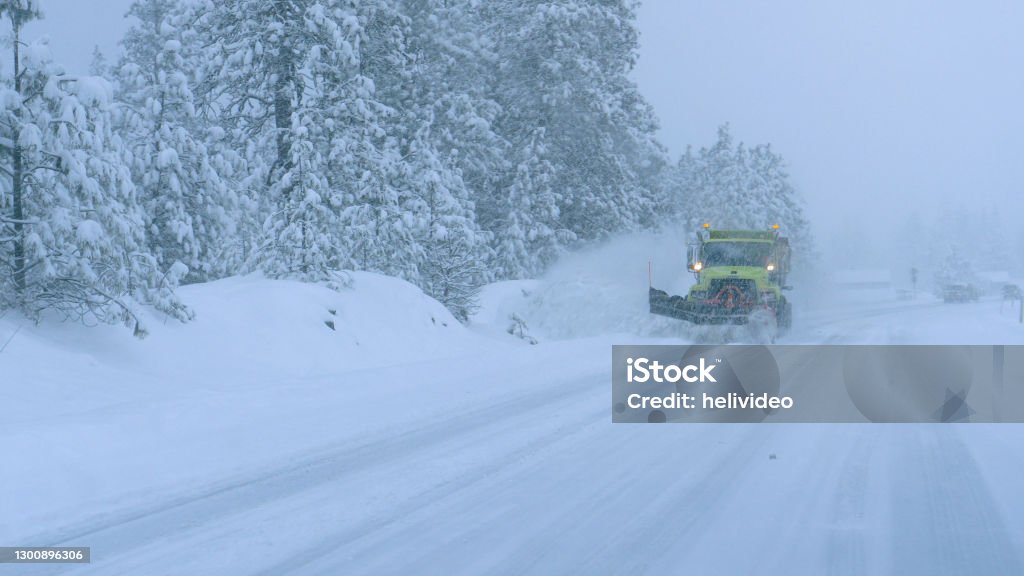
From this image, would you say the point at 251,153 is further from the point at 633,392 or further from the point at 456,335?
the point at 633,392

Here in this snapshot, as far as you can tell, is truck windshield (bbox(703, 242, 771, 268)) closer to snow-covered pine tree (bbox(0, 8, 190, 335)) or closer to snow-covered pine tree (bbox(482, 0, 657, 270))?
snow-covered pine tree (bbox(482, 0, 657, 270))

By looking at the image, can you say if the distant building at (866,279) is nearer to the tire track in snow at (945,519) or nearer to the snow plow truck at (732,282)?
the snow plow truck at (732,282)

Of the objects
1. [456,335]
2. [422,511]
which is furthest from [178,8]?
[422,511]

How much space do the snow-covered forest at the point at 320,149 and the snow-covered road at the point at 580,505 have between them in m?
4.53

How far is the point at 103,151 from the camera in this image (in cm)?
Result: 1175

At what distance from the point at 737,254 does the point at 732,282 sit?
134cm

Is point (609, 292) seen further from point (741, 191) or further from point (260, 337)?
point (741, 191)

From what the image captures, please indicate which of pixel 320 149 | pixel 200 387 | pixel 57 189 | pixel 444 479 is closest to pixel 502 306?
pixel 320 149

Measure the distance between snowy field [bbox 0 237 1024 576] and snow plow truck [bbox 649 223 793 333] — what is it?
801cm

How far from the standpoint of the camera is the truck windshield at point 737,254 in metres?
21.6

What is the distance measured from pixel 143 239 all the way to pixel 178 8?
38.3 ft

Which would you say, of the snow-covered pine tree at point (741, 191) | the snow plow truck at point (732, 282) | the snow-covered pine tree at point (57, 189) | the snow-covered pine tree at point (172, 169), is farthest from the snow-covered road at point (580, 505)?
the snow-covered pine tree at point (741, 191)

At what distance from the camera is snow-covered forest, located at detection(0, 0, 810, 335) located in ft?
37.8

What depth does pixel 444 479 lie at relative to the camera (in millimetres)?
6699
